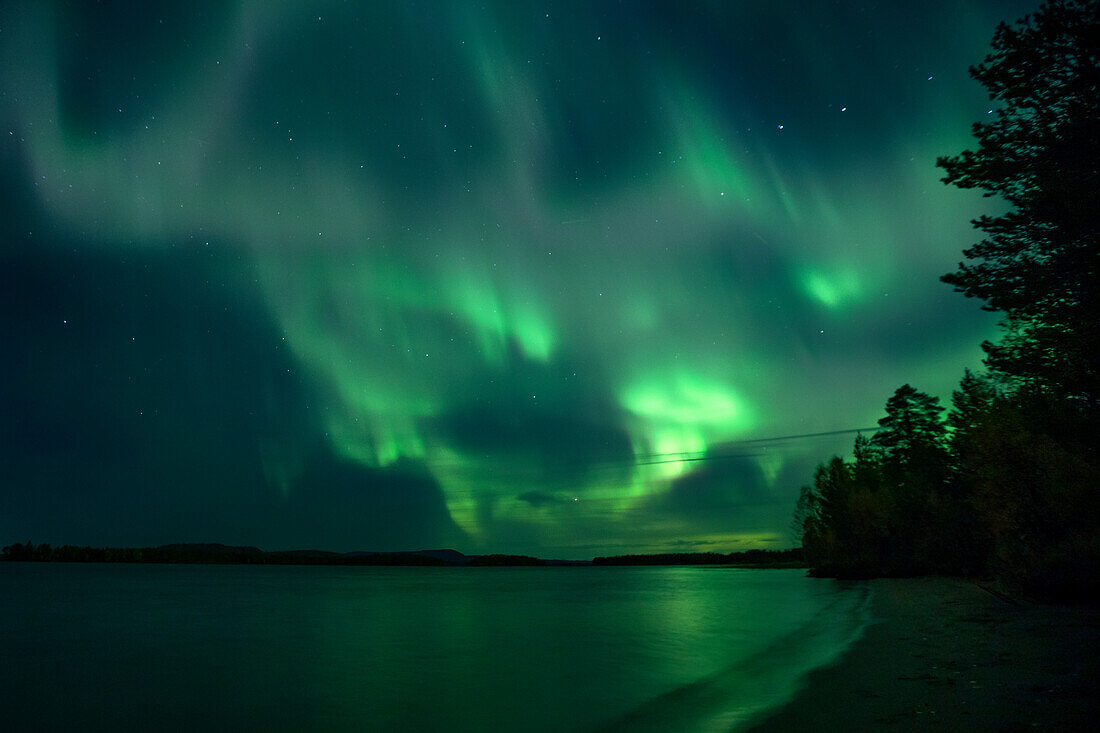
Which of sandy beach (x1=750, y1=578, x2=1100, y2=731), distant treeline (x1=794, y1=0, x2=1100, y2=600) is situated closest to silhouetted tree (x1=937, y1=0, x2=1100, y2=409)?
distant treeline (x1=794, y1=0, x2=1100, y2=600)

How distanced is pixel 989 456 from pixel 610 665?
20.3 meters

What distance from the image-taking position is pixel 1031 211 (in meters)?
20.7

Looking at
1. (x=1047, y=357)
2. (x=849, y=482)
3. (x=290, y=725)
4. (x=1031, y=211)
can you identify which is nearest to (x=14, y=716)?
(x=290, y=725)

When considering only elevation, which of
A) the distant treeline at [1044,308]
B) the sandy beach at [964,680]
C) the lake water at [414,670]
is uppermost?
the distant treeline at [1044,308]

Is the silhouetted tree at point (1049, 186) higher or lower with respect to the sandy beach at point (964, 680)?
higher

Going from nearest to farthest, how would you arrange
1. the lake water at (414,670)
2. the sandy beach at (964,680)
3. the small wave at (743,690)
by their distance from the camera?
1. the sandy beach at (964,680)
2. the small wave at (743,690)
3. the lake water at (414,670)

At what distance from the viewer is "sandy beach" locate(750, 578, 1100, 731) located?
994 centimetres

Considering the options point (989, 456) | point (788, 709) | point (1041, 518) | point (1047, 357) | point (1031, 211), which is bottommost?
point (788, 709)

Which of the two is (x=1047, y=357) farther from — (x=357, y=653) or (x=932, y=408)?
(x=932, y=408)

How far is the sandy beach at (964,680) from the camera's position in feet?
32.6

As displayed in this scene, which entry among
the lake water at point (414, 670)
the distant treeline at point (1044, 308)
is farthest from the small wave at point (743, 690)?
the distant treeline at point (1044, 308)

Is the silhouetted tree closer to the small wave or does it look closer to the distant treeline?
the distant treeline

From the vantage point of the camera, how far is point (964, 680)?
12.7 m

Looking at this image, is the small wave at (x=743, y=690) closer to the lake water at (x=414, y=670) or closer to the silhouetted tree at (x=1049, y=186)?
the lake water at (x=414, y=670)
